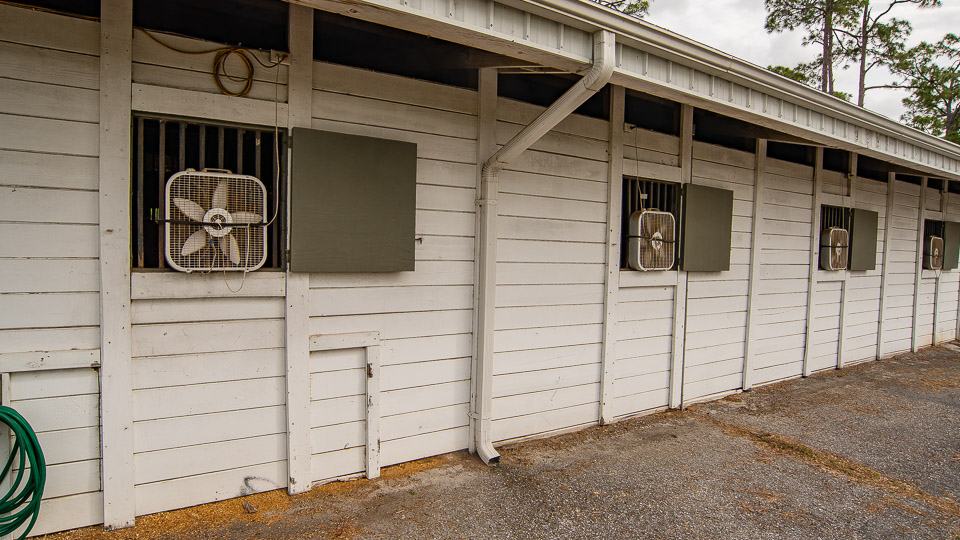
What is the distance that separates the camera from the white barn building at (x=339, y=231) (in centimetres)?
230

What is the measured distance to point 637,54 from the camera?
Result: 2.88 m

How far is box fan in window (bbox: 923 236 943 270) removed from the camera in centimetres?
748

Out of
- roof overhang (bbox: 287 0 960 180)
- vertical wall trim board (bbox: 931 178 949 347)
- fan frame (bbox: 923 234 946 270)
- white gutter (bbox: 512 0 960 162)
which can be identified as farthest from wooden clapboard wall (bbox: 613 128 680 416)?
vertical wall trim board (bbox: 931 178 949 347)

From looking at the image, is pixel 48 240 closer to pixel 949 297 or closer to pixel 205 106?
pixel 205 106

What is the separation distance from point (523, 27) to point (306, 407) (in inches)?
91.8

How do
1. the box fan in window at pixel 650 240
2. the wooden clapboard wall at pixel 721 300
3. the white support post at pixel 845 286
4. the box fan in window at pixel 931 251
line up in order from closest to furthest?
1. the box fan in window at pixel 650 240
2. the wooden clapboard wall at pixel 721 300
3. the white support post at pixel 845 286
4. the box fan in window at pixel 931 251

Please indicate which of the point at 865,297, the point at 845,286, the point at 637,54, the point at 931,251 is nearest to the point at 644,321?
the point at 637,54

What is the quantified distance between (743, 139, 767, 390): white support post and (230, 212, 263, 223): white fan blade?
463 centimetres

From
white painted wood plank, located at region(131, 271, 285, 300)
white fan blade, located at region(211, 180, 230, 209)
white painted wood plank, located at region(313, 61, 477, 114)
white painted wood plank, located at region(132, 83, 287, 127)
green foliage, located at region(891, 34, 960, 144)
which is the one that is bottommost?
white painted wood plank, located at region(131, 271, 285, 300)

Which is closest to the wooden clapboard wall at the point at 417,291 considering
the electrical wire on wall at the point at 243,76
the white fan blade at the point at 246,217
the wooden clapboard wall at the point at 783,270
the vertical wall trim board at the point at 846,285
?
the electrical wire on wall at the point at 243,76

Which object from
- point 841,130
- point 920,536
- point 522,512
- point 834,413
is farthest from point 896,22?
point 522,512

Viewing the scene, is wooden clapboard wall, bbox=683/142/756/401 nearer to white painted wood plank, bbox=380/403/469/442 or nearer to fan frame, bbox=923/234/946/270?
white painted wood plank, bbox=380/403/469/442

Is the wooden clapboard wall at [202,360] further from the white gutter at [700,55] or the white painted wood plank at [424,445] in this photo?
the white gutter at [700,55]

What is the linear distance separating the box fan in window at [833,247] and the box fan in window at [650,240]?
9.27 ft
